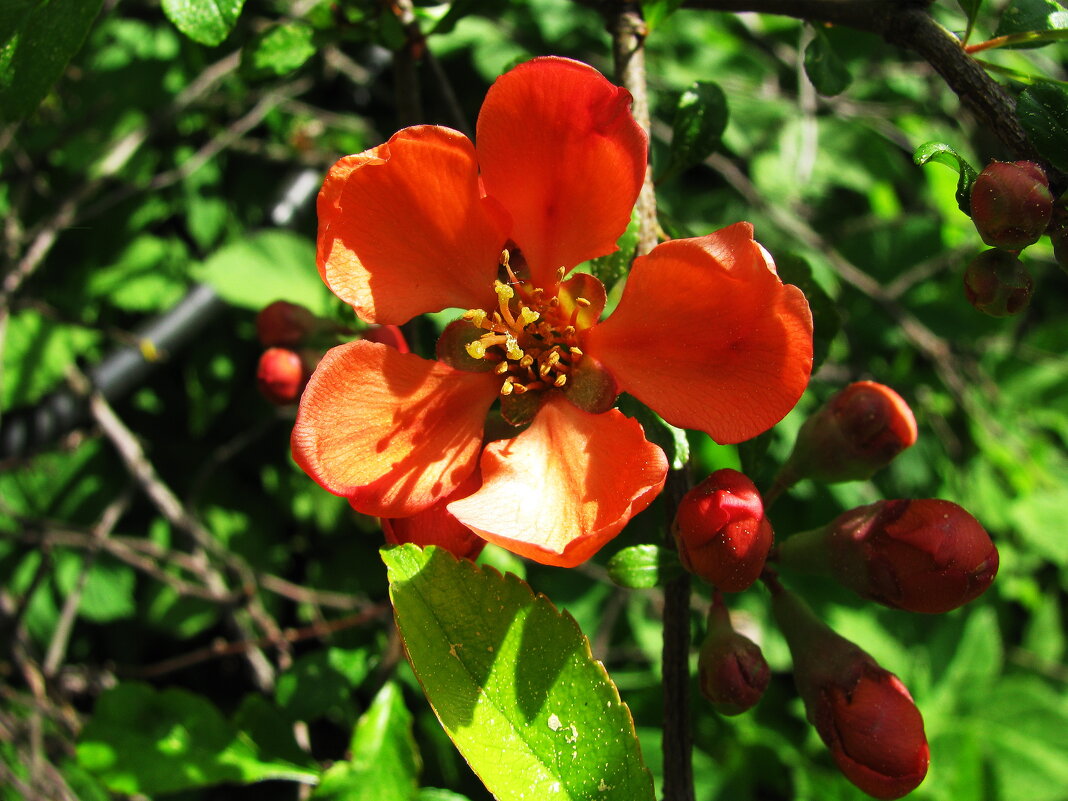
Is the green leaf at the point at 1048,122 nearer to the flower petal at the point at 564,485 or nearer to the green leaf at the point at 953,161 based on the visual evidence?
the green leaf at the point at 953,161

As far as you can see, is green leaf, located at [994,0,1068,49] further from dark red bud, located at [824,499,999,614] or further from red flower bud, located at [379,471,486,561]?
red flower bud, located at [379,471,486,561]

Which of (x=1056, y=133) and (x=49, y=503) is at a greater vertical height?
(x=1056, y=133)

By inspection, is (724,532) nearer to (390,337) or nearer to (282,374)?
(390,337)

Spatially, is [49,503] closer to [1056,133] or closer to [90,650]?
[90,650]

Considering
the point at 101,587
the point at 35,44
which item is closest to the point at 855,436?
the point at 35,44

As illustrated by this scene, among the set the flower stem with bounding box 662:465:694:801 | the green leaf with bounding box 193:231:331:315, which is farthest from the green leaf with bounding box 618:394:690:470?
the green leaf with bounding box 193:231:331:315

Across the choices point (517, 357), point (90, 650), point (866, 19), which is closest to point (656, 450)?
point (517, 357)
